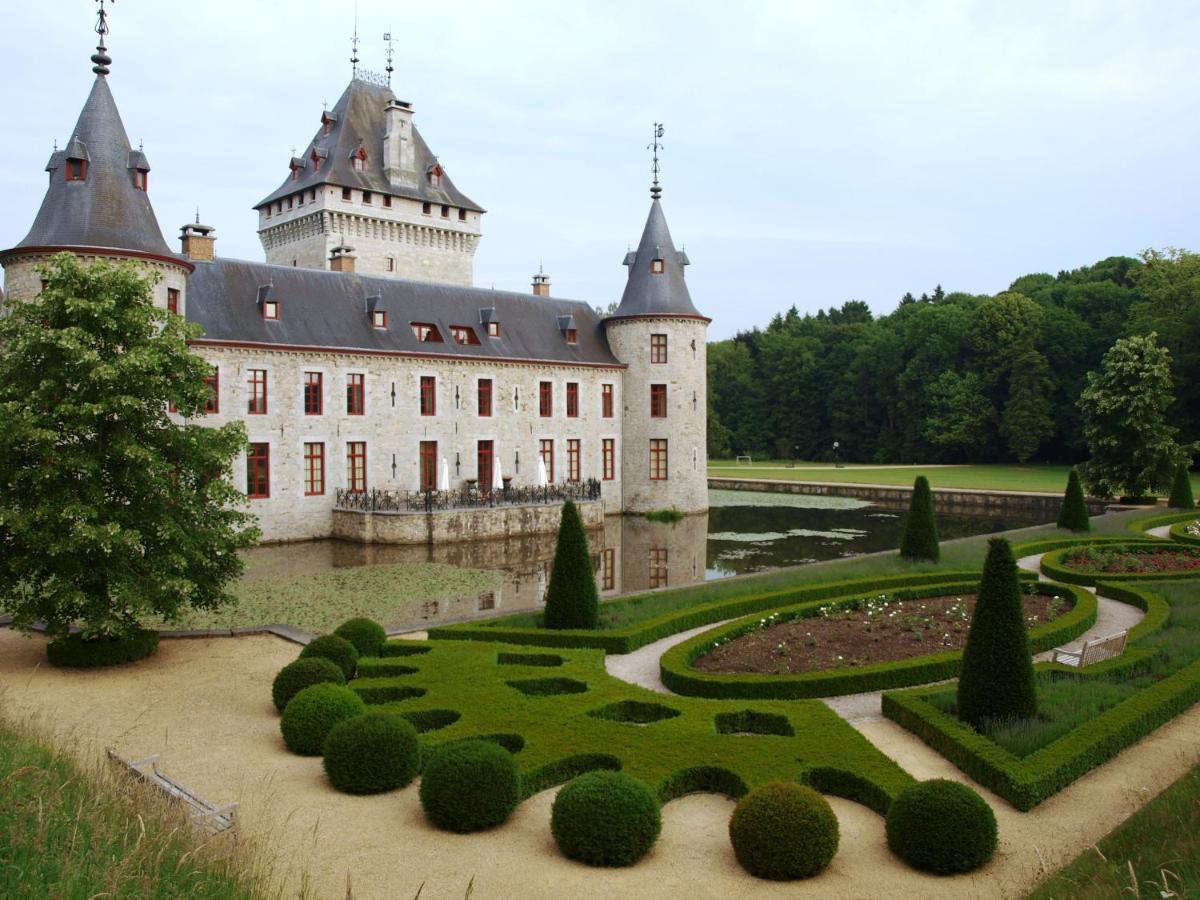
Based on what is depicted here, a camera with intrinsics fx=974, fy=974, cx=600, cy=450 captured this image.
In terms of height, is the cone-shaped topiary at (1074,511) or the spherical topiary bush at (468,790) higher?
the cone-shaped topiary at (1074,511)

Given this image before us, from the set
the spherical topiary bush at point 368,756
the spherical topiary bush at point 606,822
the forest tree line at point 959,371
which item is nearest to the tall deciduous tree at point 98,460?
the spherical topiary bush at point 368,756

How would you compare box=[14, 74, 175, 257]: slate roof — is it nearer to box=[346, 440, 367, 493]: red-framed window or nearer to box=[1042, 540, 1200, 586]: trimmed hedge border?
box=[346, 440, 367, 493]: red-framed window

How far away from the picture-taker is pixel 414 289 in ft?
103

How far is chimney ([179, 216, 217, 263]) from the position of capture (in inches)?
1079

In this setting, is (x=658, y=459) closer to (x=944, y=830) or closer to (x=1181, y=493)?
(x=1181, y=493)

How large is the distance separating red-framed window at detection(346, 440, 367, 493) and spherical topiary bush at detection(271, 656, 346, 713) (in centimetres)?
1817

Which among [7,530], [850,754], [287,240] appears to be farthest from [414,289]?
[850,754]

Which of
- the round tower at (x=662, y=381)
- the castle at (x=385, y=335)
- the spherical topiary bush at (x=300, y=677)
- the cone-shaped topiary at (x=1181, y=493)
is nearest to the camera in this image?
the spherical topiary bush at (x=300, y=677)

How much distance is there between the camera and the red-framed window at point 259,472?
86.2 ft

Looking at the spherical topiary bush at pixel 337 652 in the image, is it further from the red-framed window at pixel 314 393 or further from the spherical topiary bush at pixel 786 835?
the red-framed window at pixel 314 393

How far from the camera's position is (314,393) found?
27562 millimetres

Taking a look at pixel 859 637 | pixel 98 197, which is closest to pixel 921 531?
pixel 859 637

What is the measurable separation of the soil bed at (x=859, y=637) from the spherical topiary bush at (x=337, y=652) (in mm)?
4120

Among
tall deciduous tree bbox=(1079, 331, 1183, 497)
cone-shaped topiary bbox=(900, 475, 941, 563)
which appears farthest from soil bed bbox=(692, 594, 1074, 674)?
tall deciduous tree bbox=(1079, 331, 1183, 497)
